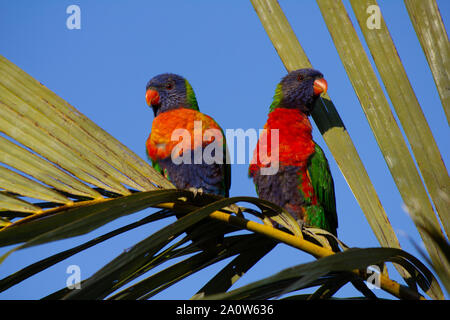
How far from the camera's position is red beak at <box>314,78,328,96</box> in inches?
151

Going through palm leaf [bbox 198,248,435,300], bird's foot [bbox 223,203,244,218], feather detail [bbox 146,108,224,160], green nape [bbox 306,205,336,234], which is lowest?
green nape [bbox 306,205,336,234]

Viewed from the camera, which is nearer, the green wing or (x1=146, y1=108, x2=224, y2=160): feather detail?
the green wing

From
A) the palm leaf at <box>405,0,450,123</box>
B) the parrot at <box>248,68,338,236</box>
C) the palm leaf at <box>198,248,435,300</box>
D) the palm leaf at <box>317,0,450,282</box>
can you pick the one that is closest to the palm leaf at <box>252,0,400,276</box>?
the palm leaf at <box>317,0,450,282</box>

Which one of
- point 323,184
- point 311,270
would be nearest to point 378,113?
Answer: point 311,270

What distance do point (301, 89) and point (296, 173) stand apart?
0.87 metres

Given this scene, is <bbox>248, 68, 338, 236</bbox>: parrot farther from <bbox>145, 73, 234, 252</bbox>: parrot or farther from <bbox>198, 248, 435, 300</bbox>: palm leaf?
<bbox>198, 248, 435, 300</bbox>: palm leaf

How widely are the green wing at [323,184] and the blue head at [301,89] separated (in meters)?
0.44

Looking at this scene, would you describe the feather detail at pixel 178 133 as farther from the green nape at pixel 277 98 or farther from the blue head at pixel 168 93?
the green nape at pixel 277 98

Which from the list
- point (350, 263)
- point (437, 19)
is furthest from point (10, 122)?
point (437, 19)

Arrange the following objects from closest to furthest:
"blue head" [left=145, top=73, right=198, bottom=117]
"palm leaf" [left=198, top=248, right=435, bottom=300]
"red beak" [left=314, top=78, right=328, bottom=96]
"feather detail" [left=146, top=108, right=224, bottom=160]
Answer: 1. "palm leaf" [left=198, top=248, right=435, bottom=300]
2. "feather detail" [left=146, top=108, right=224, bottom=160]
3. "red beak" [left=314, top=78, right=328, bottom=96]
4. "blue head" [left=145, top=73, right=198, bottom=117]

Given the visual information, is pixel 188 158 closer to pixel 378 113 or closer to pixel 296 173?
pixel 296 173

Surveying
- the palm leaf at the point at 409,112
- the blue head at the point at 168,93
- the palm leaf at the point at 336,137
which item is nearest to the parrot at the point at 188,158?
the blue head at the point at 168,93

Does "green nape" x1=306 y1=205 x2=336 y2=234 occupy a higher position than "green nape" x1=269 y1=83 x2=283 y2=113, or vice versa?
"green nape" x1=269 y1=83 x2=283 y2=113

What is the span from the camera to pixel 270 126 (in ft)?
12.2
